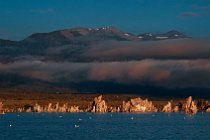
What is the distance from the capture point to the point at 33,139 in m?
135

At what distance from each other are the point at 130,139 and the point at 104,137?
8109 millimetres

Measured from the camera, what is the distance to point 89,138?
138 m

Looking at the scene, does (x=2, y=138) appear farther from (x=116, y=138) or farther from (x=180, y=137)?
(x=180, y=137)

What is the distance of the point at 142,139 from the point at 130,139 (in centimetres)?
267

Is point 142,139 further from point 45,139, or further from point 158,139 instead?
point 45,139

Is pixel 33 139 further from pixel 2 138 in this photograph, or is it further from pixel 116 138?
pixel 116 138

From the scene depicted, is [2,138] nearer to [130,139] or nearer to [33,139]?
[33,139]

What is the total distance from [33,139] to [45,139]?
10.0 ft

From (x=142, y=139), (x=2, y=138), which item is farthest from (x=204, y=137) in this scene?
(x=2, y=138)

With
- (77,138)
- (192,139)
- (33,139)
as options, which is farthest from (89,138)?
(192,139)

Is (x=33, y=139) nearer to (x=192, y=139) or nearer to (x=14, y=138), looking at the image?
(x=14, y=138)

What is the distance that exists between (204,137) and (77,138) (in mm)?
29074

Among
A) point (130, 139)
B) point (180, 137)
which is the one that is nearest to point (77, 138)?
point (130, 139)

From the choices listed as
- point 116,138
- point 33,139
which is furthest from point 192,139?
point 33,139
